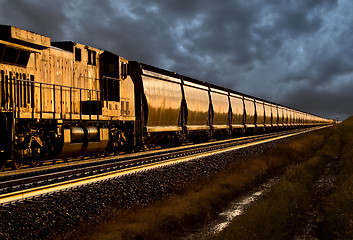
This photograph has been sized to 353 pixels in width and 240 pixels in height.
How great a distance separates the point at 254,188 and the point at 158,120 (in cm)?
762

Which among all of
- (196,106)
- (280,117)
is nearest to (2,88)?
(196,106)

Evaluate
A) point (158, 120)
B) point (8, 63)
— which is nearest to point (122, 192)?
point (8, 63)

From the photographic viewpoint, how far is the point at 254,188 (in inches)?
487

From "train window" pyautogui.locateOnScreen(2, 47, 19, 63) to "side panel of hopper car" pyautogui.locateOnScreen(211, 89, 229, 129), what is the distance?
17734 millimetres

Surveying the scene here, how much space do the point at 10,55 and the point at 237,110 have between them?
24278 millimetres

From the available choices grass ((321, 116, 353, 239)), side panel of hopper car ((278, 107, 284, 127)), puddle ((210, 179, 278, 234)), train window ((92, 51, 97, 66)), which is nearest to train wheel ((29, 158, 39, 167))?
train window ((92, 51, 97, 66))

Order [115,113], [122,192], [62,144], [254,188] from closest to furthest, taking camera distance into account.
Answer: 1. [122,192]
2. [62,144]
3. [254,188]
4. [115,113]

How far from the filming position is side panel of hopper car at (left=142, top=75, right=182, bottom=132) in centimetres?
1736

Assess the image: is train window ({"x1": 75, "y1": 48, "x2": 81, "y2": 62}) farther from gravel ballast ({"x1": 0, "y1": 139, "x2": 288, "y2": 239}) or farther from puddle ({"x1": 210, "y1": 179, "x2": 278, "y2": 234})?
puddle ({"x1": 210, "y1": 179, "x2": 278, "y2": 234})

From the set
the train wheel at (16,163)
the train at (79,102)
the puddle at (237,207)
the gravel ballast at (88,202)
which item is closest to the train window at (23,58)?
the train at (79,102)

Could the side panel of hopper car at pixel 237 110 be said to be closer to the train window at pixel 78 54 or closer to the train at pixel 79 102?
the train at pixel 79 102

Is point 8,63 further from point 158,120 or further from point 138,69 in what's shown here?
point 158,120

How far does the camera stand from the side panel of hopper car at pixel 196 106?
22.0 m

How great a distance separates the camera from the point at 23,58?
10742 millimetres
